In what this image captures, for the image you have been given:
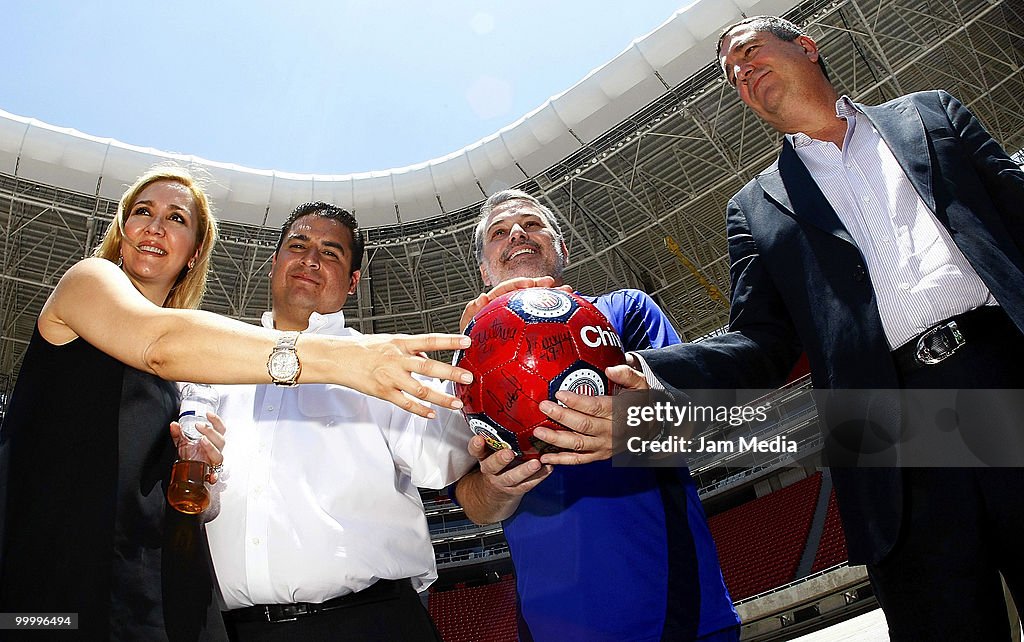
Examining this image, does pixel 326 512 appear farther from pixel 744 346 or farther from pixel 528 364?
pixel 744 346

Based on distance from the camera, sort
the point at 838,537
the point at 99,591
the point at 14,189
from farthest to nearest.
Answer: the point at 838,537
the point at 14,189
the point at 99,591

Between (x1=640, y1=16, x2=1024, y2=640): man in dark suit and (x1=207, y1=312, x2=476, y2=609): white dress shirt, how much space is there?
0.99 m

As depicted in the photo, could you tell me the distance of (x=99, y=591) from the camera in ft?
5.33

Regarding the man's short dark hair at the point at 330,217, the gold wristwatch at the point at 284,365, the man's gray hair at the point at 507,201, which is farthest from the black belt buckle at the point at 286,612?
the man's gray hair at the point at 507,201

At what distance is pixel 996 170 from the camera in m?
2.20

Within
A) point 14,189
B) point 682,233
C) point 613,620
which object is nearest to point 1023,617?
point 613,620

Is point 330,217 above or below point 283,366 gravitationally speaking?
above

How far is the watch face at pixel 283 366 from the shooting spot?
5.74ft

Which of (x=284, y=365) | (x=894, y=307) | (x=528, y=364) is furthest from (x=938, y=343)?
(x=284, y=365)

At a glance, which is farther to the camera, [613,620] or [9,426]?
[613,620]

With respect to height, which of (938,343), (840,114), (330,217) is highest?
(330,217)

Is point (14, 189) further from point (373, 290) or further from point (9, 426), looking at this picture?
point (9, 426)

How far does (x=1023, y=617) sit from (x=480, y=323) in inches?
66.2

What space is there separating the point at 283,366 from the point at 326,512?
0.81 meters
